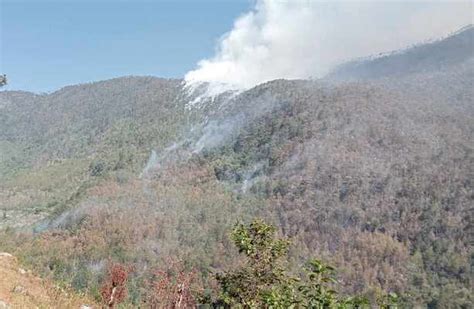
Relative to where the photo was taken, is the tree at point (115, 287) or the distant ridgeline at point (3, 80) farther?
the distant ridgeline at point (3, 80)

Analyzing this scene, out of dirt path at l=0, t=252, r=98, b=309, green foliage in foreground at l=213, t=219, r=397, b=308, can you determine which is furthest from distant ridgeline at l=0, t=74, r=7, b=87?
green foliage in foreground at l=213, t=219, r=397, b=308

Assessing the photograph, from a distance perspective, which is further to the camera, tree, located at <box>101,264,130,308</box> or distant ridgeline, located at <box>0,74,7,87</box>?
distant ridgeline, located at <box>0,74,7,87</box>

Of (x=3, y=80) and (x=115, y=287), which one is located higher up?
(x=3, y=80)

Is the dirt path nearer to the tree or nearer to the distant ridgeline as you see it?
the tree

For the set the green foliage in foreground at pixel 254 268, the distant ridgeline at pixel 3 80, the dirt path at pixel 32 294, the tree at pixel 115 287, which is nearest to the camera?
the dirt path at pixel 32 294

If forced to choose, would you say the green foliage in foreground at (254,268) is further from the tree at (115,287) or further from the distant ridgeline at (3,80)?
the distant ridgeline at (3,80)

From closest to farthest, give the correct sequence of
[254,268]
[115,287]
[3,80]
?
[115,287], [254,268], [3,80]

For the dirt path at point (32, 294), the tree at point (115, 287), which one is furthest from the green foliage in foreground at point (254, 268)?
the dirt path at point (32, 294)

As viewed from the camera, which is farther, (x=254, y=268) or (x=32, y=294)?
(x=32, y=294)

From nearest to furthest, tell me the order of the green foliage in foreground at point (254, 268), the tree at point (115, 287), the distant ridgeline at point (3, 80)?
1. the tree at point (115, 287)
2. the green foliage in foreground at point (254, 268)
3. the distant ridgeline at point (3, 80)

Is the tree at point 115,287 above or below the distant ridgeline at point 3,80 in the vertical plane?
below

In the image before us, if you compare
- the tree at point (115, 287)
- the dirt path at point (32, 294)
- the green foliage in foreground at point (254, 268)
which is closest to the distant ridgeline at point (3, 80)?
the dirt path at point (32, 294)

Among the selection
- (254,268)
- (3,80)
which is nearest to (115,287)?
(254,268)

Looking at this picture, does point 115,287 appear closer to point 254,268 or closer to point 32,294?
point 32,294
